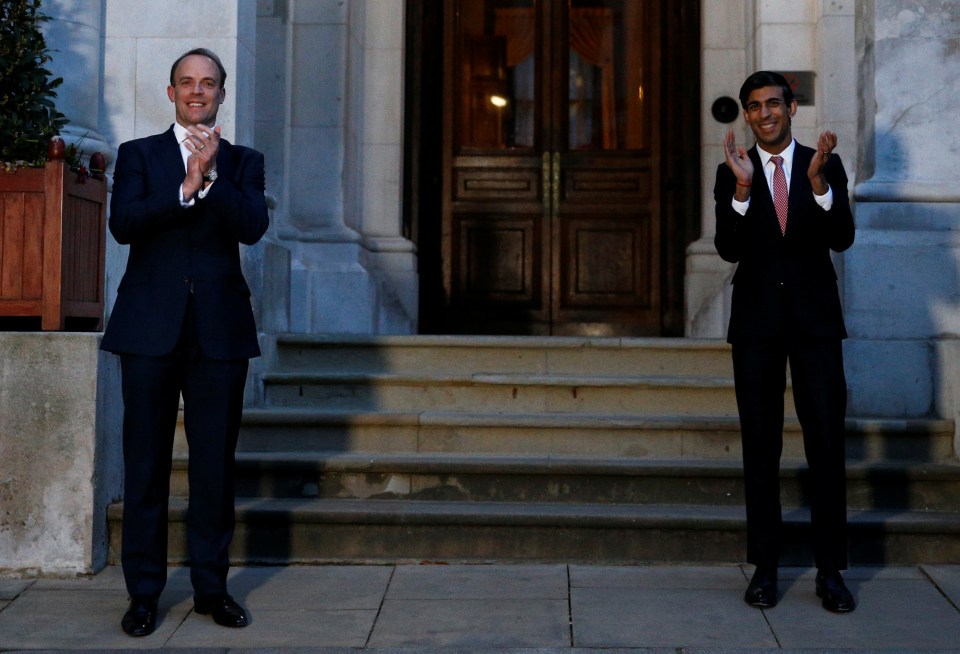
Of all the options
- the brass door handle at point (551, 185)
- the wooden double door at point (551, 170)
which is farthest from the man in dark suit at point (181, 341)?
the brass door handle at point (551, 185)

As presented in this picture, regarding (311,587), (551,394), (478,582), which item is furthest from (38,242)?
(551,394)

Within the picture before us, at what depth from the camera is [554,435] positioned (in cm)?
607

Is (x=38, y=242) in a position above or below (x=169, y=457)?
above

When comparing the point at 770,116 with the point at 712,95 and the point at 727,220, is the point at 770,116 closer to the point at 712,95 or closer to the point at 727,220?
the point at 727,220

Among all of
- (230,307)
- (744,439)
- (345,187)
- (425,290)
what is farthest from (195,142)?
(425,290)

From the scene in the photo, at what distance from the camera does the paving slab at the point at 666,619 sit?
4102mm

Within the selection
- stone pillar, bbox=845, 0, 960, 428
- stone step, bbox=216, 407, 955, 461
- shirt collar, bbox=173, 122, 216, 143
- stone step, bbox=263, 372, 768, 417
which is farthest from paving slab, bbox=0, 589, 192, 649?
stone pillar, bbox=845, 0, 960, 428

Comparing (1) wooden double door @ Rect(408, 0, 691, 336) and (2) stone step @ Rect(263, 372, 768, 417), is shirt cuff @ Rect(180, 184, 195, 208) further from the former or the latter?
(1) wooden double door @ Rect(408, 0, 691, 336)

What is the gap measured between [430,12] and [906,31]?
12.8 ft

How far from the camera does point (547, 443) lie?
607cm

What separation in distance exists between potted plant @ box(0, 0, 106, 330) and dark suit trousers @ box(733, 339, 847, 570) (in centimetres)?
287

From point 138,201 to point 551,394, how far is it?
2781 millimetres

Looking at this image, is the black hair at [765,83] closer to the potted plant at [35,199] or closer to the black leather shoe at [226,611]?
the black leather shoe at [226,611]

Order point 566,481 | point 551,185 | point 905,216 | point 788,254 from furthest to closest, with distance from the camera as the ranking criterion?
1. point 551,185
2. point 905,216
3. point 566,481
4. point 788,254
